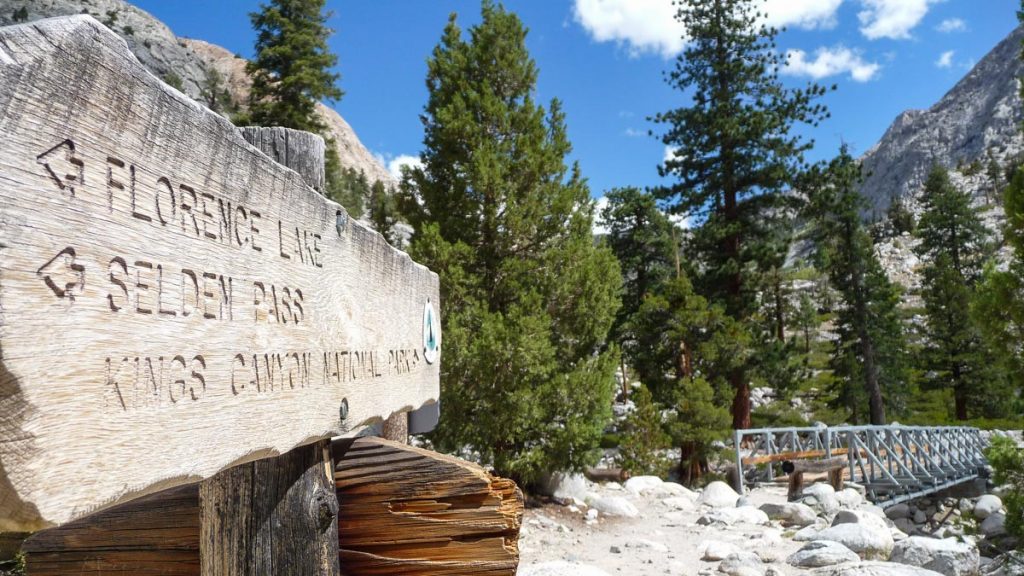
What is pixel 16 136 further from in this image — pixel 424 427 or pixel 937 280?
pixel 937 280

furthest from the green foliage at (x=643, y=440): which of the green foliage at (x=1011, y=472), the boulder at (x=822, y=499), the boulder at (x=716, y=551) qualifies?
the green foliage at (x=1011, y=472)

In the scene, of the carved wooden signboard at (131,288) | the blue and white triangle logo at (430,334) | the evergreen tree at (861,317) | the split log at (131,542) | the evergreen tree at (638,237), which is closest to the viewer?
the carved wooden signboard at (131,288)

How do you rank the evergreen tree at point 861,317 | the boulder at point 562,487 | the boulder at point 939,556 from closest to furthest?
the boulder at point 939,556, the boulder at point 562,487, the evergreen tree at point 861,317

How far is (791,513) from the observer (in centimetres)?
995

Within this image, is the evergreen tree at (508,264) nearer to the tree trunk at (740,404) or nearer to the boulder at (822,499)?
the boulder at (822,499)

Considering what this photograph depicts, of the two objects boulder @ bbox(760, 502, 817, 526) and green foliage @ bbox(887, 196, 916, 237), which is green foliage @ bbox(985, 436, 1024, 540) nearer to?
boulder @ bbox(760, 502, 817, 526)

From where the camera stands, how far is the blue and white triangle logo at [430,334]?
7.11 feet

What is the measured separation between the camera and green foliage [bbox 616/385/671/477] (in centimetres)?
1338

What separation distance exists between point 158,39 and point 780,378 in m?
72.3

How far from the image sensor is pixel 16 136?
0.68 m

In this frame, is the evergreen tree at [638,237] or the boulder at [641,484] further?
the evergreen tree at [638,237]

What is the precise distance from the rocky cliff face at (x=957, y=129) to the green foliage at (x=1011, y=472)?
105 metres

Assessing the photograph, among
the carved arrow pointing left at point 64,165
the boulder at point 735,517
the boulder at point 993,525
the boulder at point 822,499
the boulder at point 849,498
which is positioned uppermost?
the carved arrow pointing left at point 64,165

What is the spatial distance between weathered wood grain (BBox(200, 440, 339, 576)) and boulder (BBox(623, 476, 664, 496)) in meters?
11.1
